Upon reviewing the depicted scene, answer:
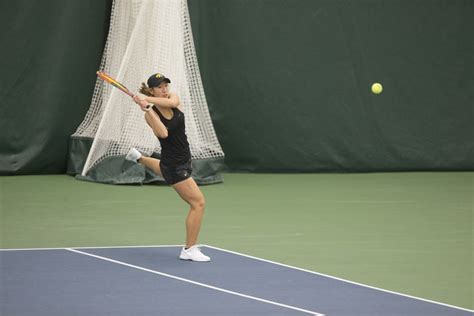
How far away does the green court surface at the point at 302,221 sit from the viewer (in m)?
7.77

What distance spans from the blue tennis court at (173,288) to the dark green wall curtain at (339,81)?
5547 millimetres

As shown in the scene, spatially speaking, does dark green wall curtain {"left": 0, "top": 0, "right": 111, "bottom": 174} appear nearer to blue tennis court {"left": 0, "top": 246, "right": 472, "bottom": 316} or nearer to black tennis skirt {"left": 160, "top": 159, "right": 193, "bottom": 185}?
blue tennis court {"left": 0, "top": 246, "right": 472, "bottom": 316}

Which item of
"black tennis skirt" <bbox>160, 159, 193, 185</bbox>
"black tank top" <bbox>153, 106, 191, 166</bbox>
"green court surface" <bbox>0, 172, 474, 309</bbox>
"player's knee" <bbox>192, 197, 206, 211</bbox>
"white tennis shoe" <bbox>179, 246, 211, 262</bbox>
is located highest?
"black tank top" <bbox>153, 106, 191, 166</bbox>

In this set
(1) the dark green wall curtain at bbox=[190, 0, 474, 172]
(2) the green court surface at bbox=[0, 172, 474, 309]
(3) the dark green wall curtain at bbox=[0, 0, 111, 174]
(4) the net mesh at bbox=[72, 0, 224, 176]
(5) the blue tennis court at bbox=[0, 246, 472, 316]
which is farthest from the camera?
(1) the dark green wall curtain at bbox=[190, 0, 474, 172]

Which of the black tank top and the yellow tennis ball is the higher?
the black tank top

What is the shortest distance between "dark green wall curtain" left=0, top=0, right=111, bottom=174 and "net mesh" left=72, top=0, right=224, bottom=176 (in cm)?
73

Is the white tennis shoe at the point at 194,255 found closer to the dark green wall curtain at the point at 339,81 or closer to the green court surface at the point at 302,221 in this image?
the green court surface at the point at 302,221

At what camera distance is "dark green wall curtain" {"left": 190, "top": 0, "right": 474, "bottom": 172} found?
13.5m

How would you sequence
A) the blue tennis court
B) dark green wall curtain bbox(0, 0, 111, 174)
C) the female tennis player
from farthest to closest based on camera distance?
dark green wall curtain bbox(0, 0, 111, 174) → the female tennis player → the blue tennis court

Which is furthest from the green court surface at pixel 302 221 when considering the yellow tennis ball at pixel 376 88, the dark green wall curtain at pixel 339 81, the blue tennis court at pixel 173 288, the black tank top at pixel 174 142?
the yellow tennis ball at pixel 376 88

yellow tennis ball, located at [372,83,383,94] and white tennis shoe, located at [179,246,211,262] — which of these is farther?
yellow tennis ball, located at [372,83,383,94]

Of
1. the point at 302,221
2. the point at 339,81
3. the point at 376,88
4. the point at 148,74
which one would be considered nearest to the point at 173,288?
the point at 302,221

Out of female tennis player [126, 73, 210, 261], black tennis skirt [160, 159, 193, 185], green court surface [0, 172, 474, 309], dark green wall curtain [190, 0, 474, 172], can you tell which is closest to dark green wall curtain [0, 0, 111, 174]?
green court surface [0, 172, 474, 309]

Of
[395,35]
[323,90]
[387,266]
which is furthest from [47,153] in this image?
[387,266]
